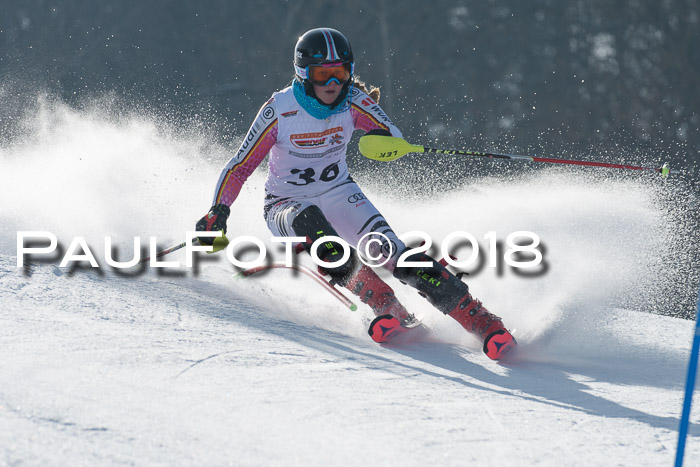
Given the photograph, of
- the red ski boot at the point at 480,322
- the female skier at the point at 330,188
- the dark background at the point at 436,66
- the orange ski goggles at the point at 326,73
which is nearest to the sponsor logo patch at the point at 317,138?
the female skier at the point at 330,188

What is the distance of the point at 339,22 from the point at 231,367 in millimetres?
19568

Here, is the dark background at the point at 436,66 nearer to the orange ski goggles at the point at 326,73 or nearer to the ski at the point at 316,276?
the ski at the point at 316,276

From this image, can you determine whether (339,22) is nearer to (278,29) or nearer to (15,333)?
(278,29)

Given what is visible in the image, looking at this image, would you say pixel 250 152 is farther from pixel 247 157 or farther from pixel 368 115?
pixel 368 115

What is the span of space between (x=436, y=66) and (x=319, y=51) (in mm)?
18108

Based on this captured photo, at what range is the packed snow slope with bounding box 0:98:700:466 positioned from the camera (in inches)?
71.0

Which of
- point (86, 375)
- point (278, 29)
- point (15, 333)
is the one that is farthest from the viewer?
point (278, 29)

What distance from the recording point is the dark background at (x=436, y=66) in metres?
19.2

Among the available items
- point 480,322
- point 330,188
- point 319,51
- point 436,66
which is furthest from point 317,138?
point 436,66

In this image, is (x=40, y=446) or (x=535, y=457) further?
(x=535, y=457)

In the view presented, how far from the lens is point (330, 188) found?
3742mm

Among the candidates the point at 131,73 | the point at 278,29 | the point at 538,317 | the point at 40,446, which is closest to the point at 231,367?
the point at 40,446

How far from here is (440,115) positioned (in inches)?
795

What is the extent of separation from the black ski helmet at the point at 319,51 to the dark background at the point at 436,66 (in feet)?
45.2
